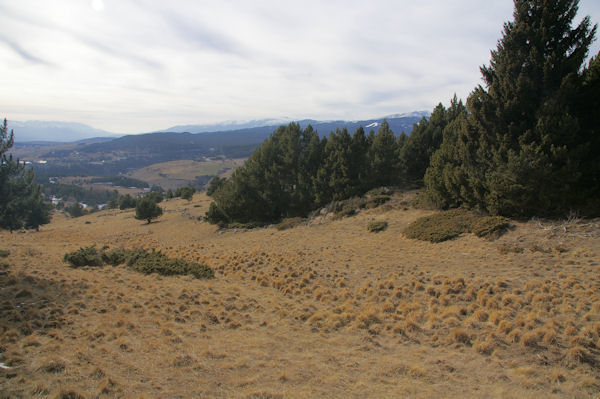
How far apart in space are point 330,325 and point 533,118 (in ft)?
56.0

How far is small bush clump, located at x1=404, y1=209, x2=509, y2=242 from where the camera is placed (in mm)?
16031

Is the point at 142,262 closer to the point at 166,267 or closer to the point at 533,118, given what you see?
the point at 166,267

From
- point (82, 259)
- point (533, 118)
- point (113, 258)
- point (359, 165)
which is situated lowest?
point (113, 258)

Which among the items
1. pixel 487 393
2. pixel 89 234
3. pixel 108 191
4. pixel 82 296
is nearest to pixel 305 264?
pixel 82 296

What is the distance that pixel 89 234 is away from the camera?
36.0 meters

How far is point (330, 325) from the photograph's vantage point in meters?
9.32

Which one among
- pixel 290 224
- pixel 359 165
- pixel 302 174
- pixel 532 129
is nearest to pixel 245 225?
pixel 290 224

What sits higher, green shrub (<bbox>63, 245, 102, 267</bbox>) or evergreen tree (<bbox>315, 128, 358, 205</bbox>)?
evergreen tree (<bbox>315, 128, 358, 205</bbox>)

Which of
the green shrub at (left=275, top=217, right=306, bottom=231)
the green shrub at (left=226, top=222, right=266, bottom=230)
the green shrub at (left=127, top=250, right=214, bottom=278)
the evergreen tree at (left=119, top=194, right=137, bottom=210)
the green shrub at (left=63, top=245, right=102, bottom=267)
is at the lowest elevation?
the evergreen tree at (left=119, top=194, right=137, bottom=210)

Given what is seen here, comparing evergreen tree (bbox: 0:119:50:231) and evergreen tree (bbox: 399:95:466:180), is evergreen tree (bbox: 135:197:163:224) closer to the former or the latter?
evergreen tree (bbox: 0:119:50:231)

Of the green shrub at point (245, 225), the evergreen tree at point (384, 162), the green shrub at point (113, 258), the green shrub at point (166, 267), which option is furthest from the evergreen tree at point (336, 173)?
the green shrub at point (113, 258)

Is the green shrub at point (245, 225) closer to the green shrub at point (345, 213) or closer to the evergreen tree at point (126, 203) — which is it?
the green shrub at point (345, 213)

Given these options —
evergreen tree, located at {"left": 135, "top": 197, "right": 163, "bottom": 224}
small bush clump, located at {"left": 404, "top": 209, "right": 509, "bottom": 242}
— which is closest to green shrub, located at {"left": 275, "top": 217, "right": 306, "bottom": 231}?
small bush clump, located at {"left": 404, "top": 209, "right": 509, "bottom": 242}

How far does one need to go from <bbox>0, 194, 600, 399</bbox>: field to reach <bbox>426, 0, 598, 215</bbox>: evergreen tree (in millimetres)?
2030
